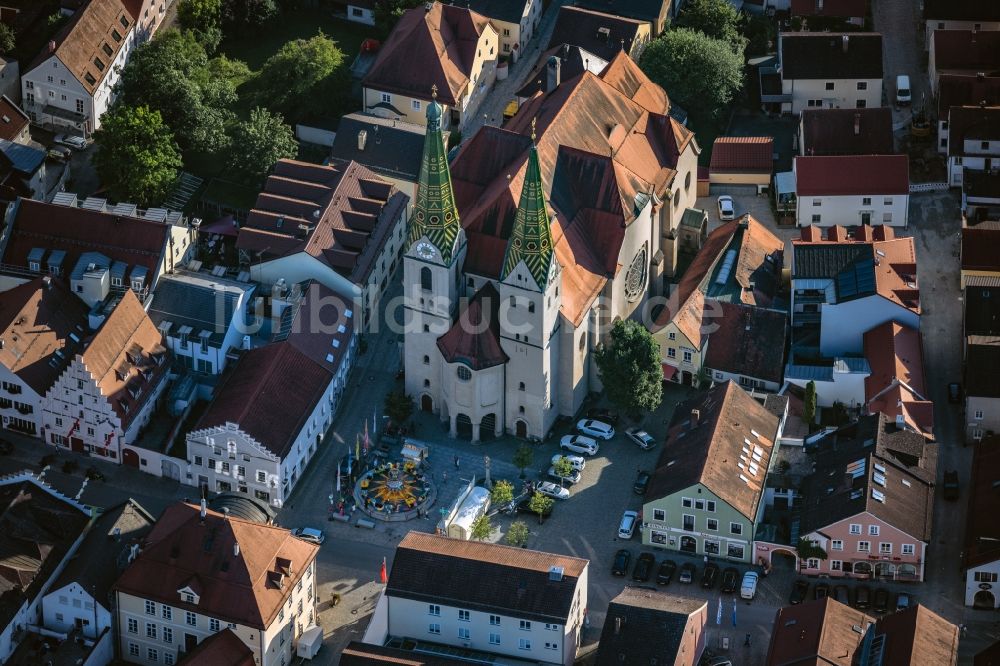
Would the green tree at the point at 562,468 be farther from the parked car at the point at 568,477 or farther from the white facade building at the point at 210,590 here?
the white facade building at the point at 210,590

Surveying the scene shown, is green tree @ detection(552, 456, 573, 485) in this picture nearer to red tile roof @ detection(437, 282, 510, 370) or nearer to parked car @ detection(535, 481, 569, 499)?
parked car @ detection(535, 481, 569, 499)

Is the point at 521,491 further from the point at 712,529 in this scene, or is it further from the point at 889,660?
the point at 889,660

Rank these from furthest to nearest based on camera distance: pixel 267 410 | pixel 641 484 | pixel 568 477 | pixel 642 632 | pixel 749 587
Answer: pixel 568 477 < pixel 641 484 < pixel 267 410 < pixel 749 587 < pixel 642 632

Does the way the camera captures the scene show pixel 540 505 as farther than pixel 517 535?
Yes

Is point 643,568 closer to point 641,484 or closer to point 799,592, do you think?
point 641,484

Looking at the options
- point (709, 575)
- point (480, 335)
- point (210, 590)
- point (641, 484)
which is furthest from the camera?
point (480, 335)

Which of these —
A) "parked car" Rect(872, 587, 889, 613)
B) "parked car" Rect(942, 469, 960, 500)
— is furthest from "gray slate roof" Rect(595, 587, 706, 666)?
"parked car" Rect(942, 469, 960, 500)

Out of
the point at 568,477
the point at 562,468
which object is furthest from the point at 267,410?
the point at 568,477

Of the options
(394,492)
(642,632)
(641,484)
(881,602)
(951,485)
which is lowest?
(642,632)

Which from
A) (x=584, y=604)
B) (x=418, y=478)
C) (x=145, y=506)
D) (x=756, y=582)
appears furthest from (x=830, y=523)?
(x=145, y=506)
